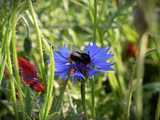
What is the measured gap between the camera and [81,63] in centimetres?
80

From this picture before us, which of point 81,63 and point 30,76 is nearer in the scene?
point 81,63

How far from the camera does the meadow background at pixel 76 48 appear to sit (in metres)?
0.79

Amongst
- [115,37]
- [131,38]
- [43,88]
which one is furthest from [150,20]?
[131,38]

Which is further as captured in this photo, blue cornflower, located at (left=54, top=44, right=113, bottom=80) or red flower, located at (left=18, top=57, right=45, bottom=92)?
red flower, located at (left=18, top=57, right=45, bottom=92)

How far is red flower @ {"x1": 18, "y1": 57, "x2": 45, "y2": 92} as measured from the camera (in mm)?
932

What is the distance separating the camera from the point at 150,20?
1.47 ft

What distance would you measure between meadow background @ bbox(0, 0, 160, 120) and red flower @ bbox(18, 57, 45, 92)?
15 mm

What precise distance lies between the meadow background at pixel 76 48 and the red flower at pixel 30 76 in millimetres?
15

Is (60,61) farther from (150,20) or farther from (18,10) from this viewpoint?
(150,20)

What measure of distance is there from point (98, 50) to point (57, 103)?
0.12 m

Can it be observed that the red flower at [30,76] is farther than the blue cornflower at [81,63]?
Yes

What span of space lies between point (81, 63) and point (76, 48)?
125mm

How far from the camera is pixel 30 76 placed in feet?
3.19

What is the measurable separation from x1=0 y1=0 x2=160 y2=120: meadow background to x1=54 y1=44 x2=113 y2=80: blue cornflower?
0.9 inches
